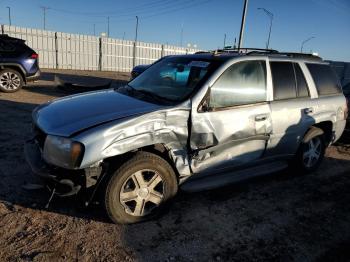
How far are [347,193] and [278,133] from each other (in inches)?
54.3

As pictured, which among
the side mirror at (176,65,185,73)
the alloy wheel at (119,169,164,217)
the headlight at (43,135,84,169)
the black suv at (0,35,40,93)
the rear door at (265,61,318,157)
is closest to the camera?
the headlight at (43,135,84,169)

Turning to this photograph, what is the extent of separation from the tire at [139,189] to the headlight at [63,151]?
0.39 m

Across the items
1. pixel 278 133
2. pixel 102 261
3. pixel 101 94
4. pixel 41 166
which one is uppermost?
pixel 101 94

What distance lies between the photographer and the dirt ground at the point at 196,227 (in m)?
3.04

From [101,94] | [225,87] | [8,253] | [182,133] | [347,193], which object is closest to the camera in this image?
[8,253]

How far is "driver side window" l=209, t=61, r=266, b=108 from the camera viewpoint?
151 inches

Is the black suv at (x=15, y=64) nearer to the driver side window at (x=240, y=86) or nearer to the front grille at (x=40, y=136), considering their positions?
the front grille at (x=40, y=136)

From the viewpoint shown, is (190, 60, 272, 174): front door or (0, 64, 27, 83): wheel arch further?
(0, 64, 27, 83): wheel arch

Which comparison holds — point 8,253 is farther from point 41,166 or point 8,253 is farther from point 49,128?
point 49,128

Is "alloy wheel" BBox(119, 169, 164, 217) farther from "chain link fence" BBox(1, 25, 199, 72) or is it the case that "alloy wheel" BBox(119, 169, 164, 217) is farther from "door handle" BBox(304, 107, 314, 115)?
"chain link fence" BBox(1, 25, 199, 72)

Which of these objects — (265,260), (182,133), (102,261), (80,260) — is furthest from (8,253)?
(265,260)

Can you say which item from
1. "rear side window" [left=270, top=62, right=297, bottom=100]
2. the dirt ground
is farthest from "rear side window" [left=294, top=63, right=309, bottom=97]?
the dirt ground

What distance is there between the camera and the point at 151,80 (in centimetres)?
452

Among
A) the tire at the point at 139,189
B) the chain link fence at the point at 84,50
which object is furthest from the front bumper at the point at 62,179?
the chain link fence at the point at 84,50
